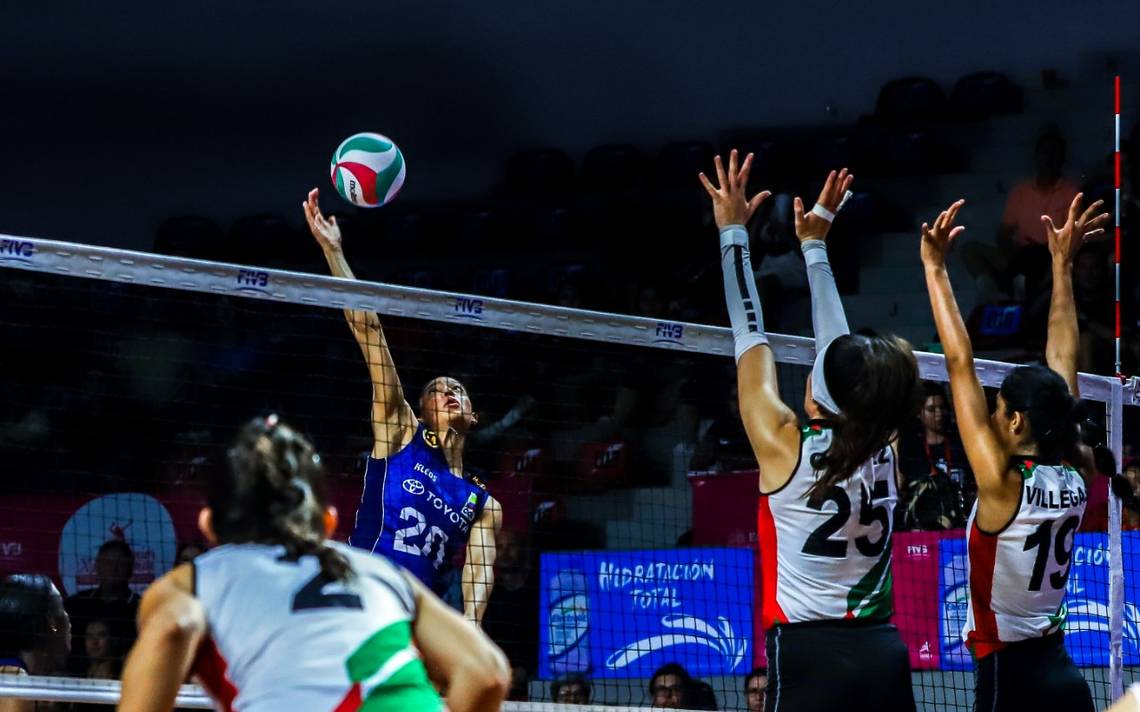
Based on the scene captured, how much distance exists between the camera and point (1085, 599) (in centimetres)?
762

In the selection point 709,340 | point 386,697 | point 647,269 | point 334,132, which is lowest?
point 386,697

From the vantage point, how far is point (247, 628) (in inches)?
114

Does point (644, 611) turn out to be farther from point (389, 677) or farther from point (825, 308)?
point (389, 677)

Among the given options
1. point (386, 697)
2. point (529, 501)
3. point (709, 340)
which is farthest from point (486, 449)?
point (386, 697)

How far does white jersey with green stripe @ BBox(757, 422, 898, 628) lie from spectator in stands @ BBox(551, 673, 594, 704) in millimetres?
4158

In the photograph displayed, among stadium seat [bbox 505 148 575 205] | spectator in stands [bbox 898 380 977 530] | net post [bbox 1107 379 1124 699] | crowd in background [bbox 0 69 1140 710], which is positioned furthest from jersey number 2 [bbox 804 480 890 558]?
stadium seat [bbox 505 148 575 205]

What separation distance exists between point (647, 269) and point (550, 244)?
115 cm

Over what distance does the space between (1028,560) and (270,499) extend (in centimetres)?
281

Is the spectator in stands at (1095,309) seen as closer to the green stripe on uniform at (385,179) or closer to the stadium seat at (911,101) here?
the stadium seat at (911,101)

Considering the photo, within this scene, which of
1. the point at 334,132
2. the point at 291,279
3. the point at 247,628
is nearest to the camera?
the point at 247,628

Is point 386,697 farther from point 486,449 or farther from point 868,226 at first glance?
point 868,226

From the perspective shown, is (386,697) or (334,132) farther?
(334,132)

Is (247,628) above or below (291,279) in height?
below

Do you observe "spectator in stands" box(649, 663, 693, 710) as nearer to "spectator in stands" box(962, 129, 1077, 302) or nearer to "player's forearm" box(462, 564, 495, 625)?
"player's forearm" box(462, 564, 495, 625)
